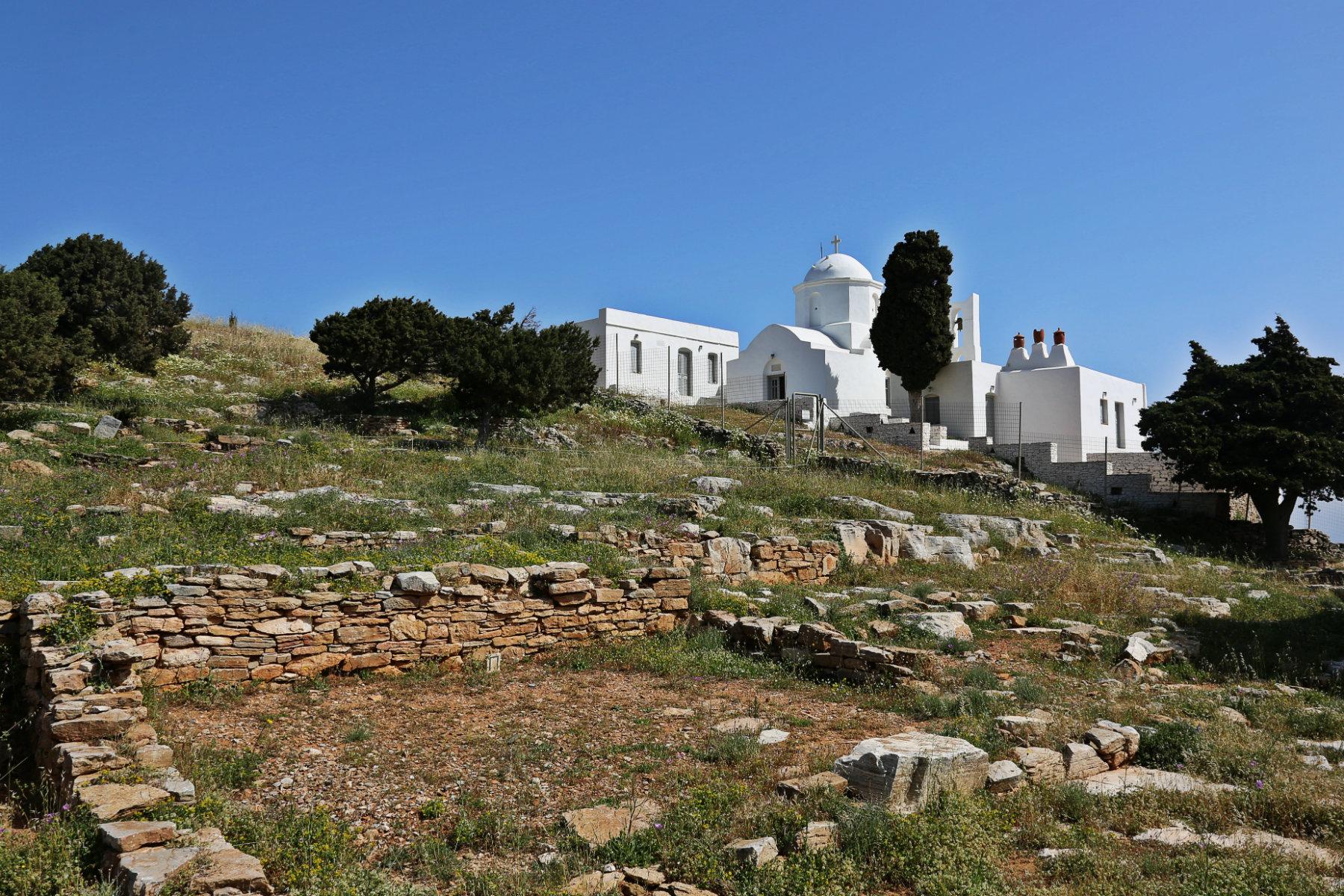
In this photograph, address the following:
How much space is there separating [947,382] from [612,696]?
2759cm

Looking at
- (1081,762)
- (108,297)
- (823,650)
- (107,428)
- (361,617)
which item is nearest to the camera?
(1081,762)

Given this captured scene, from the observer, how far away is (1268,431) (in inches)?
825

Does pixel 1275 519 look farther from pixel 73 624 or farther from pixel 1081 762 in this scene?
pixel 73 624

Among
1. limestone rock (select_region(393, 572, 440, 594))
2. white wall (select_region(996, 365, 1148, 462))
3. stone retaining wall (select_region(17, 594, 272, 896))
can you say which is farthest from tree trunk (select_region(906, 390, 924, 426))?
stone retaining wall (select_region(17, 594, 272, 896))

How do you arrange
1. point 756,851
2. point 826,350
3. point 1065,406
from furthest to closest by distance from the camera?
point 826,350 → point 1065,406 → point 756,851

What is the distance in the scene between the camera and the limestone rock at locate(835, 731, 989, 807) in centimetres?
461

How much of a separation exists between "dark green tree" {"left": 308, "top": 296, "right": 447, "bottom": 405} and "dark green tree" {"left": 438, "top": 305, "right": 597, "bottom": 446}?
106 cm

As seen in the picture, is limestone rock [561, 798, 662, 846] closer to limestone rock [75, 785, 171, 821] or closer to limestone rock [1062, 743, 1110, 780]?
limestone rock [75, 785, 171, 821]

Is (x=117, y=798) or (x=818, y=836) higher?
(x=117, y=798)

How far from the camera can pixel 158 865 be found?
11.9 feet

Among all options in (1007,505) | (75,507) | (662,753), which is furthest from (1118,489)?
(75,507)

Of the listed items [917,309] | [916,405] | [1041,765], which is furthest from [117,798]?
[916,405]

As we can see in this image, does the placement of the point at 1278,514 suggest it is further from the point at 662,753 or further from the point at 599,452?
the point at 662,753

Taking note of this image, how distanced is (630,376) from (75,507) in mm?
24035
